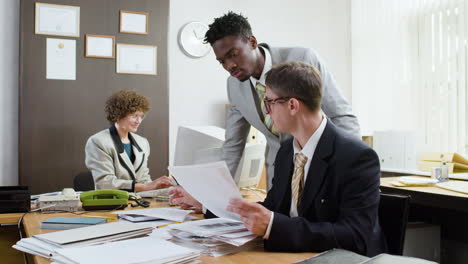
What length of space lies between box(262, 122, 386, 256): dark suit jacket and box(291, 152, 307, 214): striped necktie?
0.06 m

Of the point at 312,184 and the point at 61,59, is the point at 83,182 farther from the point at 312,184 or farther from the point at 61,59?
the point at 312,184

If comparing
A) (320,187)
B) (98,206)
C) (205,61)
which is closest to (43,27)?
(205,61)

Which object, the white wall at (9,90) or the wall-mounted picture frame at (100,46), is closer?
the white wall at (9,90)

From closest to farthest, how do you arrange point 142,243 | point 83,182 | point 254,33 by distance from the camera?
point 142,243 < point 83,182 < point 254,33

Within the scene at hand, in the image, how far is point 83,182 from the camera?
2682mm

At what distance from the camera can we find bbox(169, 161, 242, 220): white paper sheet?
4.11 feet

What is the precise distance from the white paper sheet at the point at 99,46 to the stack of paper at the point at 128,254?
8.71 feet

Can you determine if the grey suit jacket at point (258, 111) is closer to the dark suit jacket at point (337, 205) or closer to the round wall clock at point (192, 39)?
the dark suit jacket at point (337, 205)

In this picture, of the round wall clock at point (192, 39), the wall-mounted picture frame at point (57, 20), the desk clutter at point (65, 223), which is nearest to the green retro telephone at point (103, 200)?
the desk clutter at point (65, 223)

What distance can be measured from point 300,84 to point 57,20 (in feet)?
8.55

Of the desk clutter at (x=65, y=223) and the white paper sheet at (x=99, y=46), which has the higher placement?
the white paper sheet at (x=99, y=46)

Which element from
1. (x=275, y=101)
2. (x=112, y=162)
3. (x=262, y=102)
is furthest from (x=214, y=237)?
(x=112, y=162)

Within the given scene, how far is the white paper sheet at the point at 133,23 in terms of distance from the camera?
11.7ft

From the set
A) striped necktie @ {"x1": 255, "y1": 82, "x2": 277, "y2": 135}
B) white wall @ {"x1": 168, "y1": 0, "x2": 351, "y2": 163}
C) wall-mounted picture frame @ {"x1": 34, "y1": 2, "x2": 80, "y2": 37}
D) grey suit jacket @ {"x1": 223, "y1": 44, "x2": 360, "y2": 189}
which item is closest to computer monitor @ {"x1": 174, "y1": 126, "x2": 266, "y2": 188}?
grey suit jacket @ {"x1": 223, "y1": 44, "x2": 360, "y2": 189}
